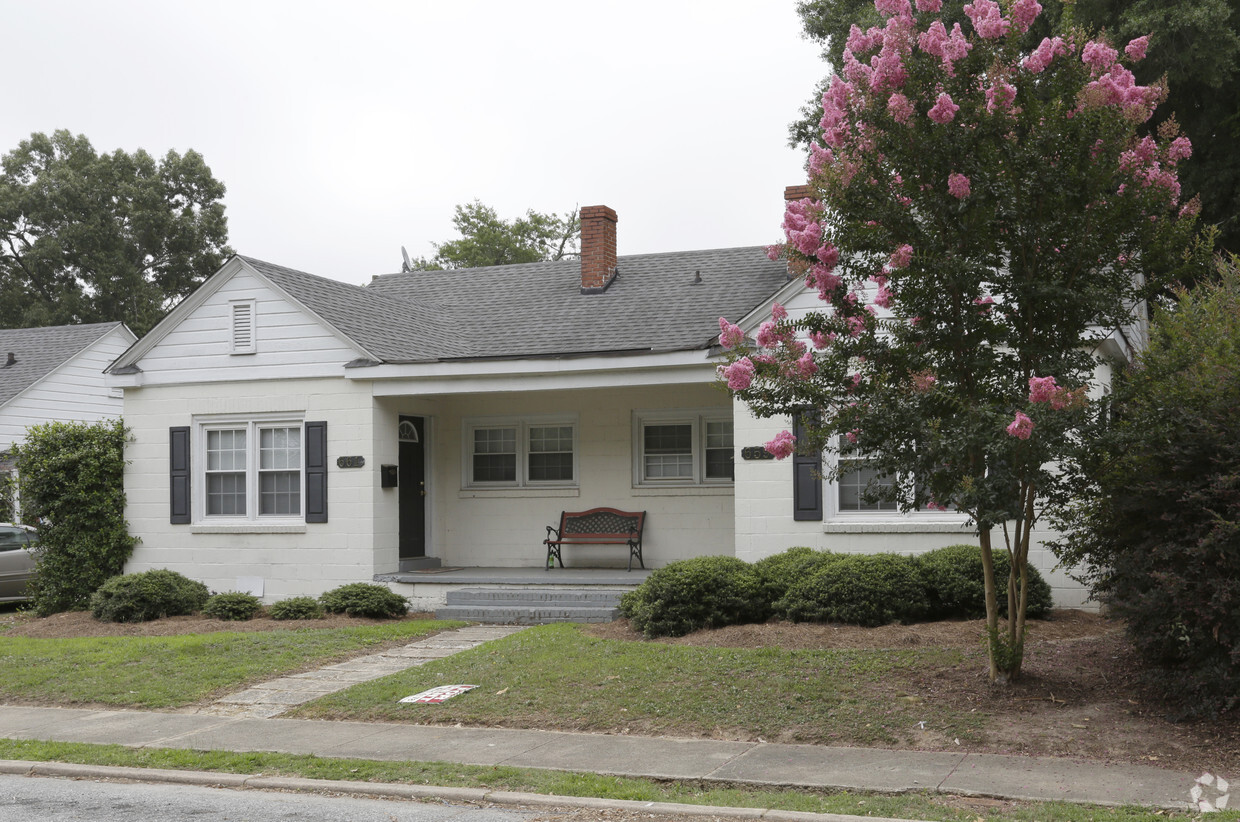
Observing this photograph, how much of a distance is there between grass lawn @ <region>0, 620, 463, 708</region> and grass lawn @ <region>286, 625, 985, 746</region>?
1.67 metres

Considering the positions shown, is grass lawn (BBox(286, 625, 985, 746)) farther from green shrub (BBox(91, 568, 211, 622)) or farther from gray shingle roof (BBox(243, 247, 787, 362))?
green shrub (BBox(91, 568, 211, 622))

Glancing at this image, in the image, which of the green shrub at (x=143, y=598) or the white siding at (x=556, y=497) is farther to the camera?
the white siding at (x=556, y=497)

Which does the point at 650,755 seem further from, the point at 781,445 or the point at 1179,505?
the point at 1179,505

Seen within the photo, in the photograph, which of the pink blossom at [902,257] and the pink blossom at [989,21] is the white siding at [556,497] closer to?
the pink blossom at [902,257]

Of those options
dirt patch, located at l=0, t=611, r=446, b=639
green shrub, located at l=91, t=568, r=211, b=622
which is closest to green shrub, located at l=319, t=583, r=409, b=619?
dirt patch, located at l=0, t=611, r=446, b=639

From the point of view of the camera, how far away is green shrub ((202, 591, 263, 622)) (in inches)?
581

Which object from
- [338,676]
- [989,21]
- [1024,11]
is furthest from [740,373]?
[338,676]

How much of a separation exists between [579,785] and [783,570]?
20.0 ft

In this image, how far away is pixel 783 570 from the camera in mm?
12586

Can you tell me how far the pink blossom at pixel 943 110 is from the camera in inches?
307

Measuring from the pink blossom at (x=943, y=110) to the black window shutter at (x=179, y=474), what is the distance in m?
12.4

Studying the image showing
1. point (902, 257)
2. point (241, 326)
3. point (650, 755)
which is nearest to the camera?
point (650, 755)

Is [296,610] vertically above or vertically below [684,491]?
below

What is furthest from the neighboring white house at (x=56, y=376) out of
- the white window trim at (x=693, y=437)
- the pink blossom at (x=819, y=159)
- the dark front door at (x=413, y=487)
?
the pink blossom at (x=819, y=159)
